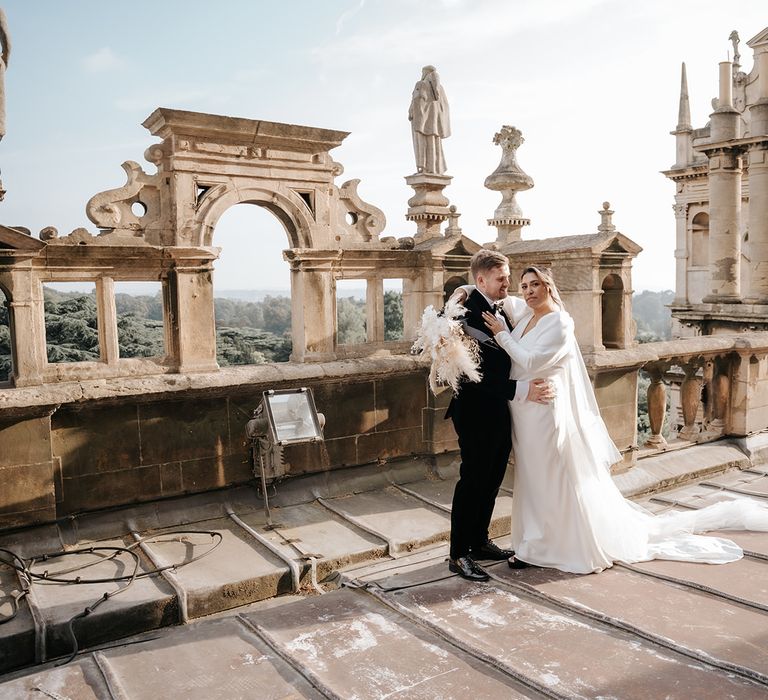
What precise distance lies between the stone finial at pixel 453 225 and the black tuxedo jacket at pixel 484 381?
2274 mm

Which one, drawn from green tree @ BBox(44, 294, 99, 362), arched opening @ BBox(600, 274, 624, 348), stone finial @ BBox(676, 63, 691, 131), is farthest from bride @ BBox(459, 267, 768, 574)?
stone finial @ BBox(676, 63, 691, 131)

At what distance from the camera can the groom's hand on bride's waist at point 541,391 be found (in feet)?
14.5

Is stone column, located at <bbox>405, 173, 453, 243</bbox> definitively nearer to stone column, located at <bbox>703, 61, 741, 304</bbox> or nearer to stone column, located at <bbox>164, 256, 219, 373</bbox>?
stone column, located at <bbox>164, 256, 219, 373</bbox>

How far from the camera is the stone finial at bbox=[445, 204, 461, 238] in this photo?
6.72 metres

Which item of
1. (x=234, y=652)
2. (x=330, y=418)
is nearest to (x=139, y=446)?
(x=330, y=418)

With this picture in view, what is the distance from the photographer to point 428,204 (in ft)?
23.2

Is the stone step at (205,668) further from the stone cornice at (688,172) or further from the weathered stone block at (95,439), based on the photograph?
the stone cornice at (688,172)

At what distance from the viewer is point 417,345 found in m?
4.75

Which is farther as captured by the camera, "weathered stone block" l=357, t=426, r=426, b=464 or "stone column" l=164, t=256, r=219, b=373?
"weathered stone block" l=357, t=426, r=426, b=464

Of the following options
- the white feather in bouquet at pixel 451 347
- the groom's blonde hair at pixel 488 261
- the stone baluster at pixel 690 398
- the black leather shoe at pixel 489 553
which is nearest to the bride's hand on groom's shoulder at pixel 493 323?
→ the white feather in bouquet at pixel 451 347

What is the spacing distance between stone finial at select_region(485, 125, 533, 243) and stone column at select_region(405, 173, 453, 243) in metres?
1.23

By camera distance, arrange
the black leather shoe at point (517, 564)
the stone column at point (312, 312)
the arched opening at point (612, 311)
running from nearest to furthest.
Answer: the black leather shoe at point (517, 564)
the stone column at point (312, 312)
the arched opening at point (612, 311)

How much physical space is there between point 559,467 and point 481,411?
0.60 meters

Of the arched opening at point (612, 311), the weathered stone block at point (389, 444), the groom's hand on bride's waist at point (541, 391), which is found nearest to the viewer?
the groom's hand on bride's waist at point (541, 391)
